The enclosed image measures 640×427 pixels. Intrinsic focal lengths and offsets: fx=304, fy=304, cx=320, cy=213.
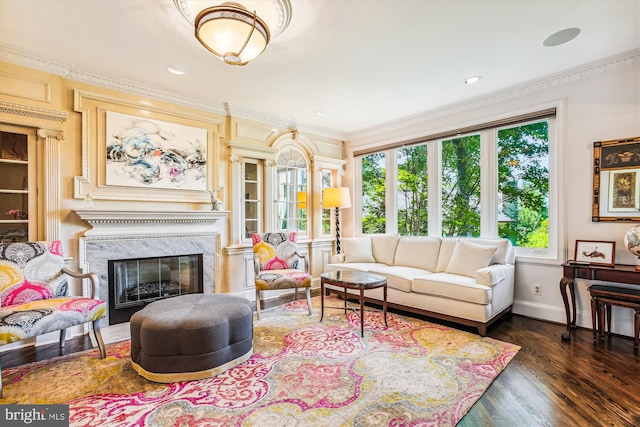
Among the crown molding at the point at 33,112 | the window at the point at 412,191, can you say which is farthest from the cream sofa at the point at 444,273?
the crown molding at the point at 33,112

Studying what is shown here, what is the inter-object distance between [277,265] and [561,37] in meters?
3.69

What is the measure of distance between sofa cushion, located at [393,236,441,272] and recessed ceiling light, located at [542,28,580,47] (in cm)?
239

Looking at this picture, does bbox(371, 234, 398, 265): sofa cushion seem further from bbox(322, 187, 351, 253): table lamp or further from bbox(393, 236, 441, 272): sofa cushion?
bbox(322, 187, 351, 253): table lamp

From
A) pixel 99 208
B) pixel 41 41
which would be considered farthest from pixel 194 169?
pixel 41 41

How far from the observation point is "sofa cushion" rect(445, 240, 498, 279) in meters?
3.47

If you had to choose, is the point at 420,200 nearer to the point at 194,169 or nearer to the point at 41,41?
the point at 194,169

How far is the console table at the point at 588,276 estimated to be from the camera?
2.61 meters

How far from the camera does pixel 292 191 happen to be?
4.94 metres

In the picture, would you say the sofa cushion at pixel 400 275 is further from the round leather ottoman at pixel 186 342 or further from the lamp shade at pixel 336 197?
the round leather ottoman at pixel 186 342

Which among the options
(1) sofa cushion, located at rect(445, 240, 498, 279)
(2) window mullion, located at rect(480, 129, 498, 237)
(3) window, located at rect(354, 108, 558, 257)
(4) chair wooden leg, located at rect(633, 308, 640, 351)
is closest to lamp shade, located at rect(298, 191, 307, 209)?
(3) window, located at rect(354, 108, 558, 257)

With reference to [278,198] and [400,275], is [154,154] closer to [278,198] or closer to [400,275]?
[278,198]

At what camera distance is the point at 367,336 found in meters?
2.97

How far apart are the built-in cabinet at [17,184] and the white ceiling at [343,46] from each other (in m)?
0.74

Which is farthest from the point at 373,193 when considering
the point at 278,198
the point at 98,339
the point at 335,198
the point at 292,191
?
the point at 98,339
